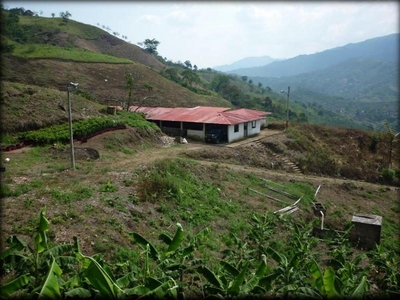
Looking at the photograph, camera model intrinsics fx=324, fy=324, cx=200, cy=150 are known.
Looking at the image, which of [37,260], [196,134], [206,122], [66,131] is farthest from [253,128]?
[37,260]

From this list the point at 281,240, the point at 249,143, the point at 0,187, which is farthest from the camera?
the point at 249,143

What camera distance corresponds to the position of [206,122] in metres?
25.5

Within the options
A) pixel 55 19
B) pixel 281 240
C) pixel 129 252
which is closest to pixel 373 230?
pixel 281 240

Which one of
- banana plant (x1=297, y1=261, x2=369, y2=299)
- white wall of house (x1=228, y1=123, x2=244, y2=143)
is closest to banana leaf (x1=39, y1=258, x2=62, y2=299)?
banana plant (x1=297, y1=261, x2=369, y2=299)

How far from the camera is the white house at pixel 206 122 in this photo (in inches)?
1003

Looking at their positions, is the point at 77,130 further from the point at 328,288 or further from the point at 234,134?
the point at 328,288

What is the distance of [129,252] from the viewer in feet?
28.0

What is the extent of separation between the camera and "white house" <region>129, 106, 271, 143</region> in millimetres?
25484

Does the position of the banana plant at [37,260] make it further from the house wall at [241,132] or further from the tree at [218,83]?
the tree at [218,83]

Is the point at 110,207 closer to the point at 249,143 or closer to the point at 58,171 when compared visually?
the point at 58,171

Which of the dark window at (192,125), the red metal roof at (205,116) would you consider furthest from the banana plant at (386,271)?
the dark window at (192,125)

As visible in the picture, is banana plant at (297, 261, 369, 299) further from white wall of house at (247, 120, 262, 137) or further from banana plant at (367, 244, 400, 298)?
white wall of house at (247, 120, 262, 137)

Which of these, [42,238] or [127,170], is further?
[127,170]

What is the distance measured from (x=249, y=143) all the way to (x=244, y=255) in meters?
17.0
